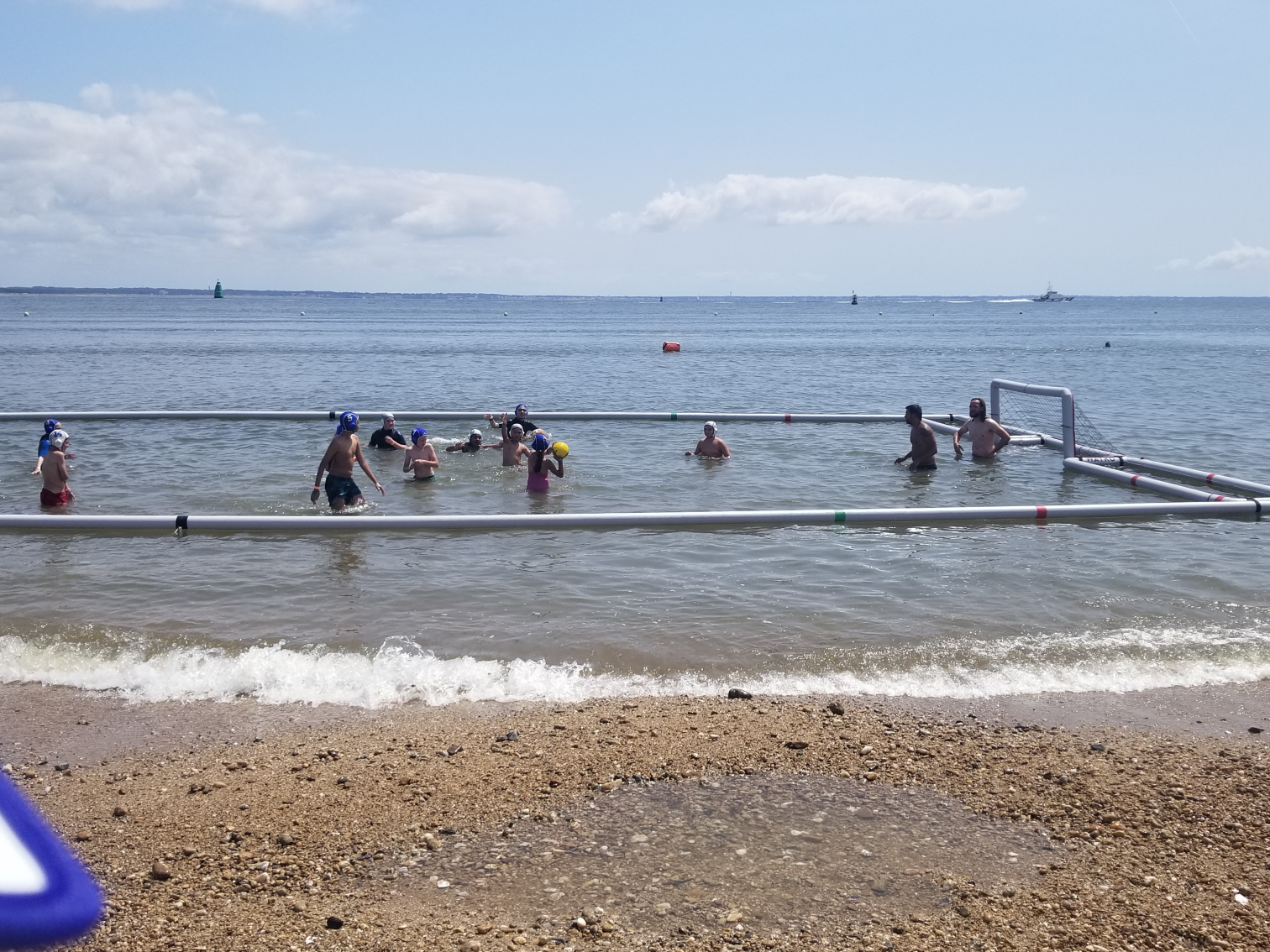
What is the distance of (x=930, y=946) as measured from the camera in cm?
394

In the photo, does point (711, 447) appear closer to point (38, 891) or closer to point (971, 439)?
point (971, 439)

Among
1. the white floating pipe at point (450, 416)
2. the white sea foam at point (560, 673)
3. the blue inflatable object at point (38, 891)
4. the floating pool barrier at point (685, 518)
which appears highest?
the blue inflatable object at point (38, 891)

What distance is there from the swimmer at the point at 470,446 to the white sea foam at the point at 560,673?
10016mm

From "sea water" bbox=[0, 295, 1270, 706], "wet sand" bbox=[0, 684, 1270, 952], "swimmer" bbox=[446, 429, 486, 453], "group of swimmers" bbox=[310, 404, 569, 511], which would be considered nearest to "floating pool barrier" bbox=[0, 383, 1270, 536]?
"sea water" bbox=[0, 295, 1270, 706]

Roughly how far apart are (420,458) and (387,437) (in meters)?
2.07

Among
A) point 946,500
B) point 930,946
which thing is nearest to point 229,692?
point 930,946

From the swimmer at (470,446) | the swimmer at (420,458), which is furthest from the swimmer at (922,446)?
the swimmer at (420,458)

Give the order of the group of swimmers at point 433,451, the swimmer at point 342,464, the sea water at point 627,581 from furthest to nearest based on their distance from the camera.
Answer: the group of swimmers at point 433,451 < the swimmer at point 342,464 < the sea water at point 627,581

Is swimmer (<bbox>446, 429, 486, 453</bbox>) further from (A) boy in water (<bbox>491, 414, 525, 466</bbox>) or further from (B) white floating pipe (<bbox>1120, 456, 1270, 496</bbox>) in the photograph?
(B) white floating pipe (<bbox>1120, 456, 1270, 496</bbox>)

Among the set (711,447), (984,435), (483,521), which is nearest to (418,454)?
(483,521)

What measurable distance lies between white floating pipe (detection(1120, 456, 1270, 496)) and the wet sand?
28.8ft

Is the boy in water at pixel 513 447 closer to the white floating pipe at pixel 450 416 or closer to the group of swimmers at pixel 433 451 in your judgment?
the group of swimmers at pixel 433 451

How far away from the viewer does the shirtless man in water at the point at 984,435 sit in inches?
701

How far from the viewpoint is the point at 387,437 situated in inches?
709
